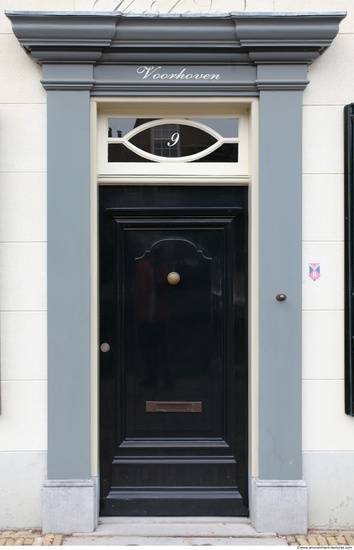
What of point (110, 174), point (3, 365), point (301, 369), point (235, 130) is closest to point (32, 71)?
point (110, 174)

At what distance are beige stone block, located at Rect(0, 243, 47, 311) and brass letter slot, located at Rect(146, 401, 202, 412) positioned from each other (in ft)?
3.66

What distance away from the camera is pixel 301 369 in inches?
174

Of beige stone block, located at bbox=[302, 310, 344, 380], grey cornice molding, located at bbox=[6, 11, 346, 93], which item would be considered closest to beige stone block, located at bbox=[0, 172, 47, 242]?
grey cornice molding, located at bbox=[6, 11, 346, 93]

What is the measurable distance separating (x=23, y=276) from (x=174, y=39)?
2012mm

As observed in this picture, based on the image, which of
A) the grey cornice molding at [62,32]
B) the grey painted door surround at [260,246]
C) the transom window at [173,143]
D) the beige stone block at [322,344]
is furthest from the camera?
the transom window at [173,143]

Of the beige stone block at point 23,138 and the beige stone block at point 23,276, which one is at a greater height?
the beige stone block at point 23,138

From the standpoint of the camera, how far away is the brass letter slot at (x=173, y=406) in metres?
4.66

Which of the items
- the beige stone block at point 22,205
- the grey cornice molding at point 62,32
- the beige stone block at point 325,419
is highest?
the grey cornice molding at point 62,32

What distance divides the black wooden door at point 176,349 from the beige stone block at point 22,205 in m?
0.49

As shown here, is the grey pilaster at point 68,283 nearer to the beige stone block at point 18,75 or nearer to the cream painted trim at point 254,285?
the beige stone block at point 18,75

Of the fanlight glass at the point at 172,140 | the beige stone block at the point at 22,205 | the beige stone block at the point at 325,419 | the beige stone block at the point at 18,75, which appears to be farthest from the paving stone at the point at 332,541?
the beige stone block at the point at 18,75

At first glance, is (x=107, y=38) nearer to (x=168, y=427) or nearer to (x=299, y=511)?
(x=168, y=427)

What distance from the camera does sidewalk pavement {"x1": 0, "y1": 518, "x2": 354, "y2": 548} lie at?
4.26 m

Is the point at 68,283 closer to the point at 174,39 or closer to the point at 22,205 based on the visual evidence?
the point at 22,205
